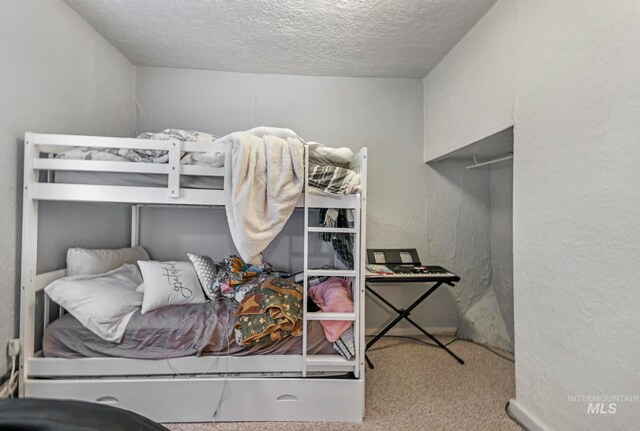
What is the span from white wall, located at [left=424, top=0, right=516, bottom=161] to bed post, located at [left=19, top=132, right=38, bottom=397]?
102 inches

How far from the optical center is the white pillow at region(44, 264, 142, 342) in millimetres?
1646

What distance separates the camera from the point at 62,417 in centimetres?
51

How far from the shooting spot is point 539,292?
5.15 ft

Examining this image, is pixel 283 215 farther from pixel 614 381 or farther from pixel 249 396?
pixel 614 381

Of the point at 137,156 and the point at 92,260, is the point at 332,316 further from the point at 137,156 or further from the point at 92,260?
the point at 92,260

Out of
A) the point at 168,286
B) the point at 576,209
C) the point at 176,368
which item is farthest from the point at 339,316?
the point at 576,209

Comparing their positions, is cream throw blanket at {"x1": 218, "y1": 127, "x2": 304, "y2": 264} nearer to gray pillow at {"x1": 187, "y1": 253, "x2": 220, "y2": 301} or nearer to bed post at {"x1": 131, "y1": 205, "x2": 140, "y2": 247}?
gray pillow at {"x1": 187, "y1": 253, "x2": 220, "y2": 301}

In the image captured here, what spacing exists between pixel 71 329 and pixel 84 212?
0.84 meters

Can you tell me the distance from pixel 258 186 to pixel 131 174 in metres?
0.70

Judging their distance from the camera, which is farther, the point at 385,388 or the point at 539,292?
the point at 385,388

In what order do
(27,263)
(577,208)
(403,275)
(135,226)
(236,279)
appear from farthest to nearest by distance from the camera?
(135,226) → (403,275) → (236,279) → (27,263) → (577,208)

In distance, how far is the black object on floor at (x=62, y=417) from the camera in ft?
1.63

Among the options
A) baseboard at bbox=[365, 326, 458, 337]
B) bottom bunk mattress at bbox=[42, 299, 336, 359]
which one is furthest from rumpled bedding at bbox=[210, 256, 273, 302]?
baseboard at bbox=[365, 326, 458, 337]

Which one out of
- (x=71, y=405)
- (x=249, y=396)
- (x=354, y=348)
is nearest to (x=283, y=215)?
(x=354, y=348)
